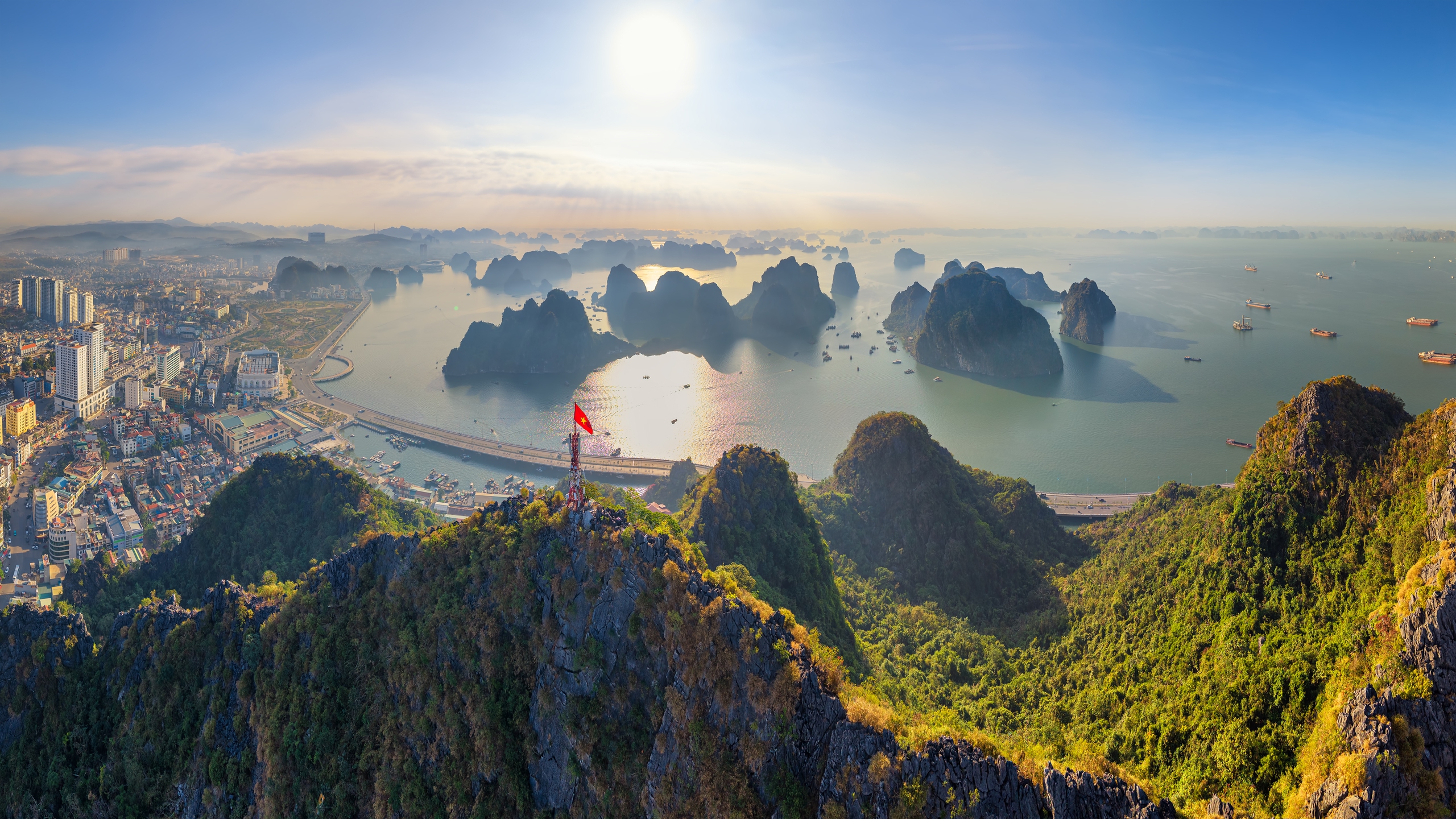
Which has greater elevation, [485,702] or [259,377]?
[259,377]

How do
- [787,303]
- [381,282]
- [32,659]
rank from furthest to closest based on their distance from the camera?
1. [381,282]
2. [787,303]
3. [32,659]

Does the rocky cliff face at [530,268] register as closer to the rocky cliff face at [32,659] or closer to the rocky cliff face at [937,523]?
the rocky cliff face at [937,523]

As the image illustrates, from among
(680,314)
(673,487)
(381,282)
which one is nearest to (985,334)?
(680,314)

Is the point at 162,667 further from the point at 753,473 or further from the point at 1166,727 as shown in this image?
the point at 1166,727

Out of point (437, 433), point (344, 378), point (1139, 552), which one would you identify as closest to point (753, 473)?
point (1139, 552)

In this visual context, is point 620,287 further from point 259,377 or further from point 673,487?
point 673,487

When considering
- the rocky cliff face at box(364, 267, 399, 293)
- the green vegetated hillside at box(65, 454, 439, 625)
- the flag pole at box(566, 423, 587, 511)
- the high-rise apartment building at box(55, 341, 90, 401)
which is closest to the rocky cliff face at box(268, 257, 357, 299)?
the rocky cliff face at box(364, 267, 399, 293)

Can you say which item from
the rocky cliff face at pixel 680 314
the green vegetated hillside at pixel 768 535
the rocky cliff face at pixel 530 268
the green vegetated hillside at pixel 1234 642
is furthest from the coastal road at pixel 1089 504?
the rocky cliff face at pixel 530 268
